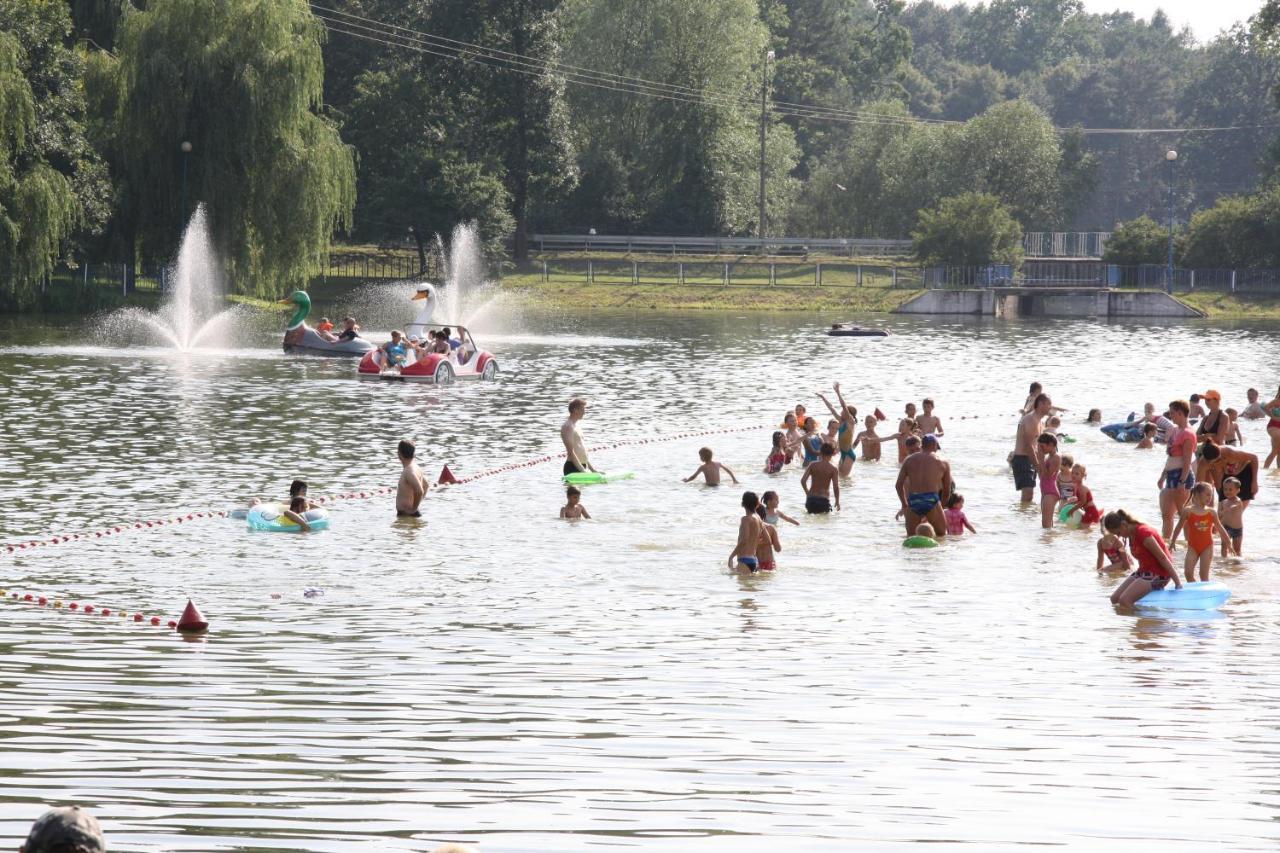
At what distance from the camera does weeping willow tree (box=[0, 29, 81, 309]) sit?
175 feet

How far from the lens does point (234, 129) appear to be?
2263 inches

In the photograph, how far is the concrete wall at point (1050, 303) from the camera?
82.4 metres

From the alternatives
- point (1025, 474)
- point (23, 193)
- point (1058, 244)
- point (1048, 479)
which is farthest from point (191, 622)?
point (1058, 244)

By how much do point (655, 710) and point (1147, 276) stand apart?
80390 mm

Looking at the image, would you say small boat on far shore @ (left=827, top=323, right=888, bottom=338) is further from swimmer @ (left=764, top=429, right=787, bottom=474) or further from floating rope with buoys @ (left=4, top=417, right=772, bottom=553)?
swimmer @ (left=764, top=429, right=787, bottom=474)

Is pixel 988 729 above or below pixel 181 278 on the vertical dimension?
below

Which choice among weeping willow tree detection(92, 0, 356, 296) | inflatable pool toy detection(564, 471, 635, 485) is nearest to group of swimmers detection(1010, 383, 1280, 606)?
inflatable pool toy detection(564, 471, 635, 485)

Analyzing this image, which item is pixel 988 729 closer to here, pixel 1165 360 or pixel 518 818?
pixel 518 818

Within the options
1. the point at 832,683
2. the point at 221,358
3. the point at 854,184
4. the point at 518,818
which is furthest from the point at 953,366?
the point at 854,184

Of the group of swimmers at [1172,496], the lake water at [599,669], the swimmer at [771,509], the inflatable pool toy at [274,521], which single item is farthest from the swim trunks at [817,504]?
the inflatable pool toy at [274,521]

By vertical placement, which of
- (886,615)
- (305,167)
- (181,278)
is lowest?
(886,615)

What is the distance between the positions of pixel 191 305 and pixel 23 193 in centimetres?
725

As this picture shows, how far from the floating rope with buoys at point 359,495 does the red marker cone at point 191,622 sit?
4944 mm

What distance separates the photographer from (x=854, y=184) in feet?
343
